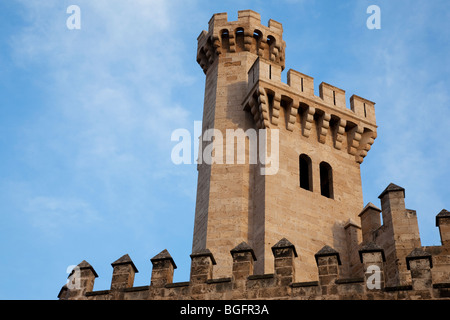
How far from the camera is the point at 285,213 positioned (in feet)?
76.1

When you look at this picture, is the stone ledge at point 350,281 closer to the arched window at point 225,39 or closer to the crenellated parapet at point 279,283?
the crenellated parapet at point 279,283

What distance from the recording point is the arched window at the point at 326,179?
25520mm

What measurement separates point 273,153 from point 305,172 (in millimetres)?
1746

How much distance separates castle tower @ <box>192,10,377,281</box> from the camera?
904 inches

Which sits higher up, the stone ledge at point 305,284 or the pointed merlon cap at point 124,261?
the pointed merlon cap at point 124,261

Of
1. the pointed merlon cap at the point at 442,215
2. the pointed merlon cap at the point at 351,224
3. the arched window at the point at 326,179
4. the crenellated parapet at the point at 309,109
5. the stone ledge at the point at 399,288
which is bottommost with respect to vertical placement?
the stone ledge at the point at 399,288

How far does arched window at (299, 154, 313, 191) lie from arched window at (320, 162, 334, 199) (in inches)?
28.6

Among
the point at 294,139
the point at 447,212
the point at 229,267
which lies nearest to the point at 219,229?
the point at 229,267

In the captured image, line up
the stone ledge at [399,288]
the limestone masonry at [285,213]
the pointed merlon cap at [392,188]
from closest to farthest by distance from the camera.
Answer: the stone ledge at [399,288]
the limestone masonry at [285,213]
the pointed merlon cap at [392,188]

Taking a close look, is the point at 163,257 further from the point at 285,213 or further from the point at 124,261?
the point at 285,213

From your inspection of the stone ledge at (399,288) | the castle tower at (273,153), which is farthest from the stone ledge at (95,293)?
the stone ledge at (399,288)

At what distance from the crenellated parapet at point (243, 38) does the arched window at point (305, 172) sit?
5134 millimetres

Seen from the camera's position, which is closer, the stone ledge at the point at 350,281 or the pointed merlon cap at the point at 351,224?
the stone ledge at the point at 350,281

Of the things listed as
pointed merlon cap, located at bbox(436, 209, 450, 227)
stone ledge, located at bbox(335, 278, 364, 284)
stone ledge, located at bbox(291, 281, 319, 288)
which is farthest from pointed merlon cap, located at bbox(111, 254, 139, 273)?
pointed merlon cap, located at bbox(436, 209, 450, 227)
